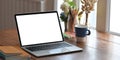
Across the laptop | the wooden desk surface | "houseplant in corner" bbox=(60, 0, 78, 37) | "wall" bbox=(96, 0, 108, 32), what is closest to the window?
"wall" bbox=(96, 0, 108, 32)

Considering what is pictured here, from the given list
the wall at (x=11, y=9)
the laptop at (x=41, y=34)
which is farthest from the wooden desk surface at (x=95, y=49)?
the wall at (x=11, y=9)

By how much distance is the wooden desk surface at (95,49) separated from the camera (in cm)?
161

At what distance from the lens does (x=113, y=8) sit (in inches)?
97.1

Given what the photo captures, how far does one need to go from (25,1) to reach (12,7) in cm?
30

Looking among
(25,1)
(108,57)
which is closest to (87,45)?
(108,57)

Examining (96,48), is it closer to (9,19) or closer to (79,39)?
(79,39)

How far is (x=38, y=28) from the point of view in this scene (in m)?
1.85

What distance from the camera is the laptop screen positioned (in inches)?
70.7

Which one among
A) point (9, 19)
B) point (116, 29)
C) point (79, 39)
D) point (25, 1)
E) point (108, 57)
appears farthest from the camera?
point (9, 19)

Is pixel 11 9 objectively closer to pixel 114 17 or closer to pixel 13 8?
pixel 13 8

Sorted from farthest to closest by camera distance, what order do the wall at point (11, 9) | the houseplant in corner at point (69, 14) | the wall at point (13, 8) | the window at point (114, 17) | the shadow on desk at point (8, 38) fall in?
the wall at point (11, 9) < the wall at point (13, 8) < the window at point (114, 17) < the houseplant in corner at point (69, 14) < the shadow on desk at point (8, 38)

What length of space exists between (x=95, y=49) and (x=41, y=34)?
37 cm

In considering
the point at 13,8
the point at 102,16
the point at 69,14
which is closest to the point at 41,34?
the point at 69,14

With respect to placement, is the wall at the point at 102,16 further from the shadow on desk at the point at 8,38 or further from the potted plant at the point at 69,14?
the shadow on desk at the point at 8,38
